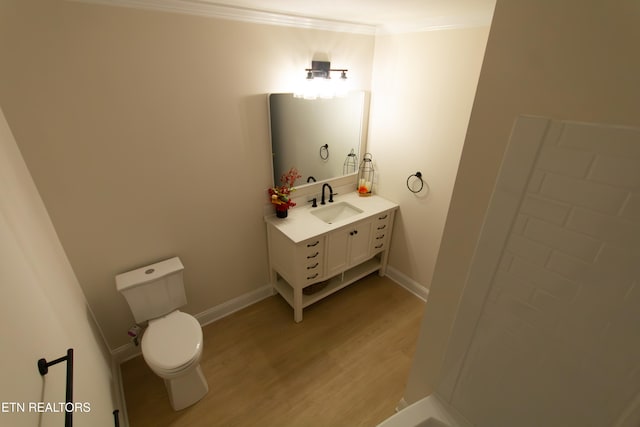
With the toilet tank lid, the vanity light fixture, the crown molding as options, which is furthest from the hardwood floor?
the crown molding

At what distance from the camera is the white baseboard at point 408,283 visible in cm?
271

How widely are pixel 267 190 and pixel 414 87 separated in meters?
1.42

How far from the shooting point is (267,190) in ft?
7.73

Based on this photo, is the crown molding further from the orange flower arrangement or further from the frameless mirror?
the orange flower arrangement

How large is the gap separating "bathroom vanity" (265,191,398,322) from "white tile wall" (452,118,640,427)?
4.22 feet

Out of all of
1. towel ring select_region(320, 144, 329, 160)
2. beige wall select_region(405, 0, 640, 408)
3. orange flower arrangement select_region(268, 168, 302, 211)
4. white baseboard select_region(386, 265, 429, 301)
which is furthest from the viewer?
white baseboard select_region(386, 265, 429, 301)

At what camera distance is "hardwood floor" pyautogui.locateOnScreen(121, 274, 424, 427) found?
5.91 ft

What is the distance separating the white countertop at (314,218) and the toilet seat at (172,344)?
884 millimetres

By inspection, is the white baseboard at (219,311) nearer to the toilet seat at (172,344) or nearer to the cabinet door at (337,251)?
the toilet seat at (172,344)

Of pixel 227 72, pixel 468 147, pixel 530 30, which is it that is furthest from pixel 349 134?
pixel 530 30

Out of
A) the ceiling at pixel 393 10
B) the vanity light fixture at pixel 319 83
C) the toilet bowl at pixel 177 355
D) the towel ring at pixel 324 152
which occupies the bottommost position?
the toilet bowl at pixel 177 355

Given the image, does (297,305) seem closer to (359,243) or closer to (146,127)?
(359,243)

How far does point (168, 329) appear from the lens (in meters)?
1.83

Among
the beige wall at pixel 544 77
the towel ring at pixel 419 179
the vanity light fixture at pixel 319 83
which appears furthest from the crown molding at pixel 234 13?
the beige wall at pixel 544 77
